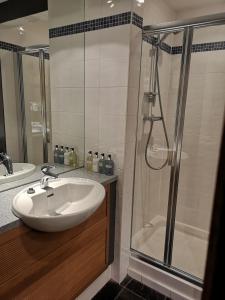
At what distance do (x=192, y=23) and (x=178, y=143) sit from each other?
99 centimetres

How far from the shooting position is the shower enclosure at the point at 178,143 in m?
2.04

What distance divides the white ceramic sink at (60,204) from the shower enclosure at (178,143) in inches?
25.4

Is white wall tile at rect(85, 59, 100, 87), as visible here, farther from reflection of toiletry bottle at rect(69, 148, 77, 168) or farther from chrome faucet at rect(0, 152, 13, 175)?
chrome faucet at rect(0, 152, 13, 175)

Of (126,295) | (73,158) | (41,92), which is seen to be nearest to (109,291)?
(126,295)

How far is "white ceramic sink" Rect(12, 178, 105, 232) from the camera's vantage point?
3.54ft

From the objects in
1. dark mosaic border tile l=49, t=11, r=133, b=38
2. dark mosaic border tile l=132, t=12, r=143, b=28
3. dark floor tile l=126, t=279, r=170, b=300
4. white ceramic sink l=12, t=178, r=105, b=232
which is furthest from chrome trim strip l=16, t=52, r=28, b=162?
dark floor tile l=126, t=279, r=170, b=300

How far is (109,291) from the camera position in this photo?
1835 mm

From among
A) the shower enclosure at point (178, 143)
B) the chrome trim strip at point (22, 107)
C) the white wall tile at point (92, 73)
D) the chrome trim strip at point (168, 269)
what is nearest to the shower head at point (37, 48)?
the chrome trim strip at point (22, 107)

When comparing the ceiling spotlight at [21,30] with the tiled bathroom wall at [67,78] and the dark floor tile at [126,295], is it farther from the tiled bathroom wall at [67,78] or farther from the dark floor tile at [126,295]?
the dark floor tile at [126,295]

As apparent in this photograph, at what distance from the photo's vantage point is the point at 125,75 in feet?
5.24

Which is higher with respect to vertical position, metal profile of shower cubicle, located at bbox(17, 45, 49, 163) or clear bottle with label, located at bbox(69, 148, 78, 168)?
metal profile of shower cubicle, located at bbox(17, 45, 49, 163)

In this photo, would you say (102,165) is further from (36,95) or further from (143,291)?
(143,291)

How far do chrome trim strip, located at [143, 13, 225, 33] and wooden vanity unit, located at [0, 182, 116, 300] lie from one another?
4.07ft

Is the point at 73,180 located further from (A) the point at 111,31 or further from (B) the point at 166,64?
(B) the point at 166,64
